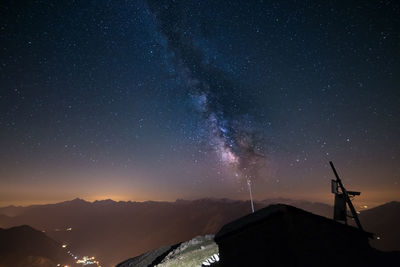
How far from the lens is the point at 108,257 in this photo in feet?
442

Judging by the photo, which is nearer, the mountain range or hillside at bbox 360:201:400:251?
hillside at bbox 360:201:400:251

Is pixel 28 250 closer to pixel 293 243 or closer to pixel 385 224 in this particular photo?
pixel 293 243

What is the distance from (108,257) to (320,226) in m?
156

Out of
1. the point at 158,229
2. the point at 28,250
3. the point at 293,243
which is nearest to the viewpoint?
the point at 293,243

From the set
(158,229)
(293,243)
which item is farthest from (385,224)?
(158,229)

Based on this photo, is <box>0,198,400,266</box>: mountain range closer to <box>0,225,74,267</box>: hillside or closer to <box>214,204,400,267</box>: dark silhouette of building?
<box>0,225,74,267</box>: hillside

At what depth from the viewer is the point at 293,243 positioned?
945 cm

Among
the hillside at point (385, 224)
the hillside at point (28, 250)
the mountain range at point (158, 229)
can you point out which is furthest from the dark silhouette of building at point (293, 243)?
the mountain range at point (158, 229)

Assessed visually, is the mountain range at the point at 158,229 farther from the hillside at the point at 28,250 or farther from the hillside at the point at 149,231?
the hillside at the point at 28,250

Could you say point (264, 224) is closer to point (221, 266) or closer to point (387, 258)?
point (221, 266)

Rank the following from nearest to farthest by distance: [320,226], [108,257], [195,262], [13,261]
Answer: [320,226] < [195,262] < [13,261] < [108,257]

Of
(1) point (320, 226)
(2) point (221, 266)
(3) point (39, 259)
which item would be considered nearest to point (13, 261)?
(3) point (39, 259)

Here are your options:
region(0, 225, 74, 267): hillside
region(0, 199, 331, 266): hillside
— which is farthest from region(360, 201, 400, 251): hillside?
region(0, 225, 74, 267): hillside

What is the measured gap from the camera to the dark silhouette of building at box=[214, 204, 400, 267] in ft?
31.2
